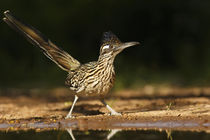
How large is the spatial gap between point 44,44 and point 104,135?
2.89m

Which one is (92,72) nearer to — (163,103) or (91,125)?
(91,125)

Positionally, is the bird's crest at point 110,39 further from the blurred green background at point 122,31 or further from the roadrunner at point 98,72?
the blurred green background at point 122,31

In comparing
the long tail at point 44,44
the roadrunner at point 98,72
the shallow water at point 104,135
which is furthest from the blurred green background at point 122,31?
the shallow water at point 104,135

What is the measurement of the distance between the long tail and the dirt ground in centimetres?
99

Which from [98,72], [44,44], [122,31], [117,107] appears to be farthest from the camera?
[122,31]

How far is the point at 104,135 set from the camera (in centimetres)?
637

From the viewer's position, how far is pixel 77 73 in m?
8.27

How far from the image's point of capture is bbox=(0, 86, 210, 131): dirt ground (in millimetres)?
7535

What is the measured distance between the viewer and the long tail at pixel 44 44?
27.7 ft

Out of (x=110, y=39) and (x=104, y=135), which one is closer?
(x=104, y=135)

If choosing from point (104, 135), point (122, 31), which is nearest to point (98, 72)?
point (104, 135)

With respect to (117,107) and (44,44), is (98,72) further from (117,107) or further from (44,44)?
(117,107)

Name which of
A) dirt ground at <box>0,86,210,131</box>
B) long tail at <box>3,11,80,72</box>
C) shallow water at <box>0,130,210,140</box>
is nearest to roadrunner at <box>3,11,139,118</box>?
long tail at <box>3,11,80,72</box>

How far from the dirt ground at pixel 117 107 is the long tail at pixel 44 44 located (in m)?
0.99
